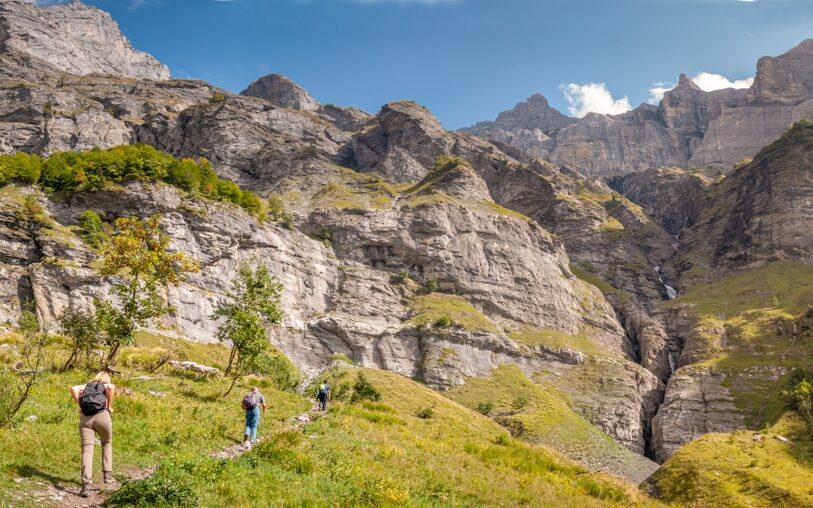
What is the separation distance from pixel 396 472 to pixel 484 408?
3203 inches

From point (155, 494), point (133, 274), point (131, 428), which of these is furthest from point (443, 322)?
point (155, 494)

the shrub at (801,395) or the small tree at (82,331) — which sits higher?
the small tree at (82,331)

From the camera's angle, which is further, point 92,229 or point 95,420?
point 92,229

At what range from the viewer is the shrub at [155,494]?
1117 centimetres

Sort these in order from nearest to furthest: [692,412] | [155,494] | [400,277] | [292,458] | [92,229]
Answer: [155,494]
[292,458]
[92,229]
[692,412]
[400,277]

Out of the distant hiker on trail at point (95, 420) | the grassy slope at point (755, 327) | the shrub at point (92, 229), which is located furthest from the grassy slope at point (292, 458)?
the grassy slope at point (755, 327)

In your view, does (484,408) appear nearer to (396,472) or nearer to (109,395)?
(396,472)

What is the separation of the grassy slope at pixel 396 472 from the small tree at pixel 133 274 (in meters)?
11.8

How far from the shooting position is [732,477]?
4491cm

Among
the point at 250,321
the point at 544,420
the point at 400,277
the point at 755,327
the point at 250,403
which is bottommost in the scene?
the point at 544,420

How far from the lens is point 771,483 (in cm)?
4212

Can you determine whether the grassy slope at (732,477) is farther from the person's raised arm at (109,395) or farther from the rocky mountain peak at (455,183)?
the rocky mountain peak at (455,183)

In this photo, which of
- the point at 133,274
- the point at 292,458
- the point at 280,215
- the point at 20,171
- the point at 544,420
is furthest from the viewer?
the point at 280,215

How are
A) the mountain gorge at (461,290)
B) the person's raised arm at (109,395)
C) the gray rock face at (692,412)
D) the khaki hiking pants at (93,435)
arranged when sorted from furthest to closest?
the gray rock face at (692,412)
the mountain gorge at (461,290)
the person's raised arm at (109,395)
the khaki hiking pants at (93,435)
